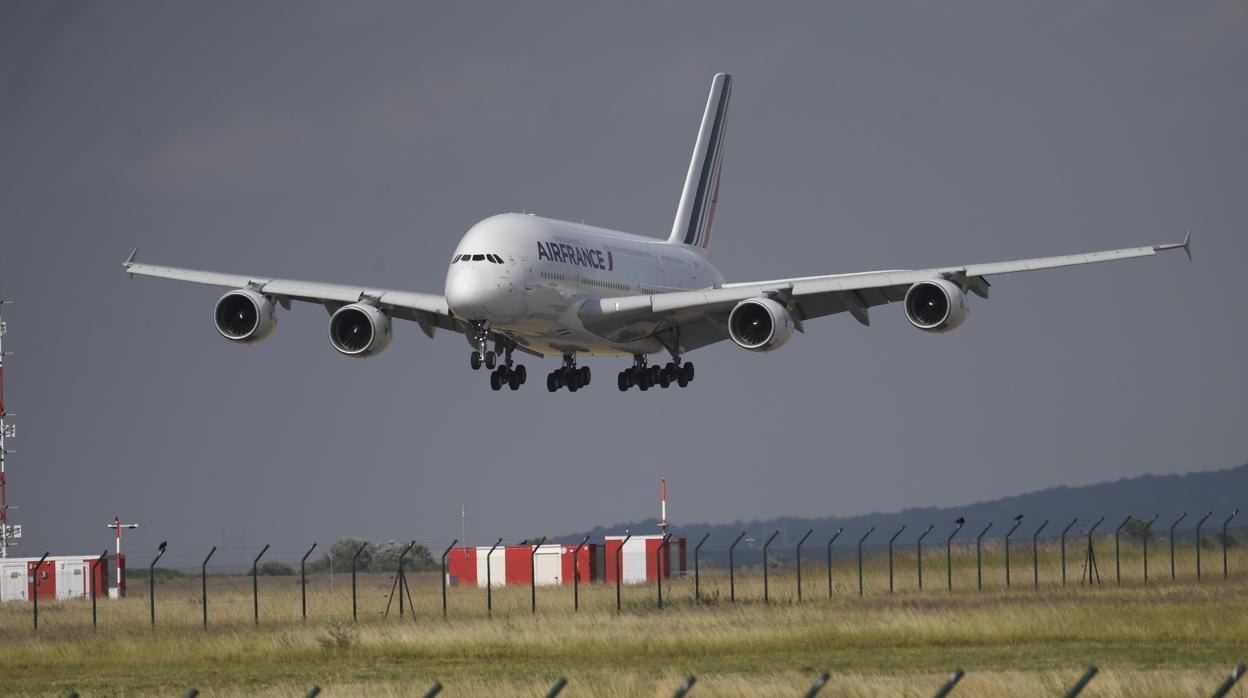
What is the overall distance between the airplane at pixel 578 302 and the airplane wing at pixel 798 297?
43 mm

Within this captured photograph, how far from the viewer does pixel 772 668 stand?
32750mm

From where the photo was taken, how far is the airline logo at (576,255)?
51000 millimetres

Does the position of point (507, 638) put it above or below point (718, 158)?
below

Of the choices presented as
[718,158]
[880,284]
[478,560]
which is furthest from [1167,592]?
[718,158]

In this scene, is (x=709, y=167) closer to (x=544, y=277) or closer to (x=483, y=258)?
(x=544, y=277)

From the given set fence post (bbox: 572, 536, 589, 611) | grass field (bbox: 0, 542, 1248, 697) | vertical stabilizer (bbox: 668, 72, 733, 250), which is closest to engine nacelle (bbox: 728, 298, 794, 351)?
grass field (bbox: 0, 542, 1248, 697)

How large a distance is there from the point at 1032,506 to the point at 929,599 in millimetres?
131087

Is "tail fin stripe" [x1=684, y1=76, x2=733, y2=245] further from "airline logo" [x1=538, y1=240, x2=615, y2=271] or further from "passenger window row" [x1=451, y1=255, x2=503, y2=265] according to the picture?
"passenger window row" [x1=451, y1=255, x2=503, y2=265]

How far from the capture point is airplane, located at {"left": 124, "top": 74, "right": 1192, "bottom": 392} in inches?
1933

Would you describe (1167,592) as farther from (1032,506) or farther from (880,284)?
(1032,506)

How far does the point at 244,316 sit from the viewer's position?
2096 inches

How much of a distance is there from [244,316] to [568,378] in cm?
1178

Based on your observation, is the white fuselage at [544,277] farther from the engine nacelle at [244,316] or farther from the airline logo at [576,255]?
the engine nacelle at [244,316]

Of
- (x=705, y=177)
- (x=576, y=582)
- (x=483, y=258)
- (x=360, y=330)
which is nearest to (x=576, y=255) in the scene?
A: (x=483, y=258)
